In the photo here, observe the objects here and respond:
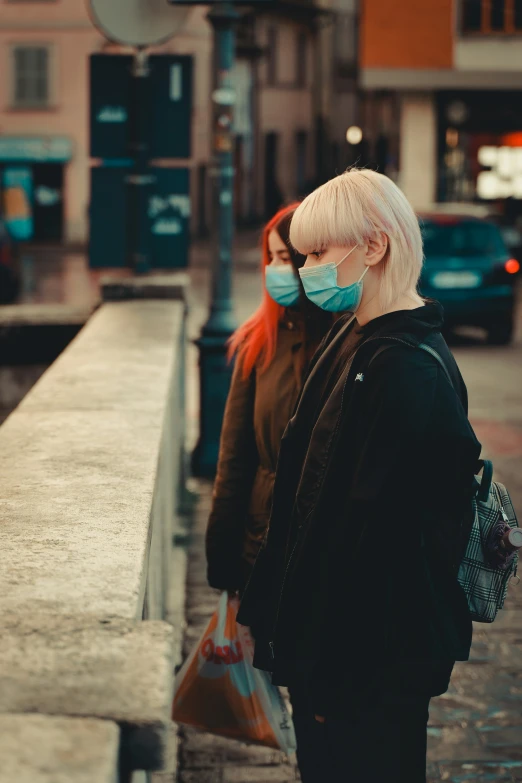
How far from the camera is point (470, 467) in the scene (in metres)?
2.58

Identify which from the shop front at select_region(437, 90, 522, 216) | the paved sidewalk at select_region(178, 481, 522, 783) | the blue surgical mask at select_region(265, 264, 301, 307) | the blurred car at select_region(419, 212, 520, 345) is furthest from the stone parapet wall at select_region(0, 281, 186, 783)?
the shop front at select_region(437, 90, 522, 216)

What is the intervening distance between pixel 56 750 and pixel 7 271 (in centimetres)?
1768

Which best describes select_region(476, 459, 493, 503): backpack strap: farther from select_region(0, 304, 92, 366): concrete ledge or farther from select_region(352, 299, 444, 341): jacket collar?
select_region(0, 304, 92, 366): concrete ledge

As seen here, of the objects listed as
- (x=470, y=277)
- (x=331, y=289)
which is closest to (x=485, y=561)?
(x=331, y=289)

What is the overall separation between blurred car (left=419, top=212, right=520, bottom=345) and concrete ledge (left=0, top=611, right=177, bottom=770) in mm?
14131

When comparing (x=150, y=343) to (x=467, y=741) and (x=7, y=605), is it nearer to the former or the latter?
(x=467, y=741)

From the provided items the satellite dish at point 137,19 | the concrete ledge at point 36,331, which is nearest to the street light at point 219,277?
the satellite dish at point 137,19

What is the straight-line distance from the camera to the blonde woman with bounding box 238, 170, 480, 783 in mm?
2566

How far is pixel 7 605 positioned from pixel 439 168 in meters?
30.7

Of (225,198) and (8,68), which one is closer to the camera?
(225,198)

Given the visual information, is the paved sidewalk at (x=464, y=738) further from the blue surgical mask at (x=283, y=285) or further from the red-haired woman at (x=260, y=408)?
the blue surgical mask at (x=283, y=285)

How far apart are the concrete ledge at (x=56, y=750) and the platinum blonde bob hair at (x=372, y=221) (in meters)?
1.26

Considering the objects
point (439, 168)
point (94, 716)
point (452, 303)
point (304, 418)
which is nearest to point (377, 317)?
point (304, 418)

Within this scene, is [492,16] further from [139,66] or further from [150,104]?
[139,66]
